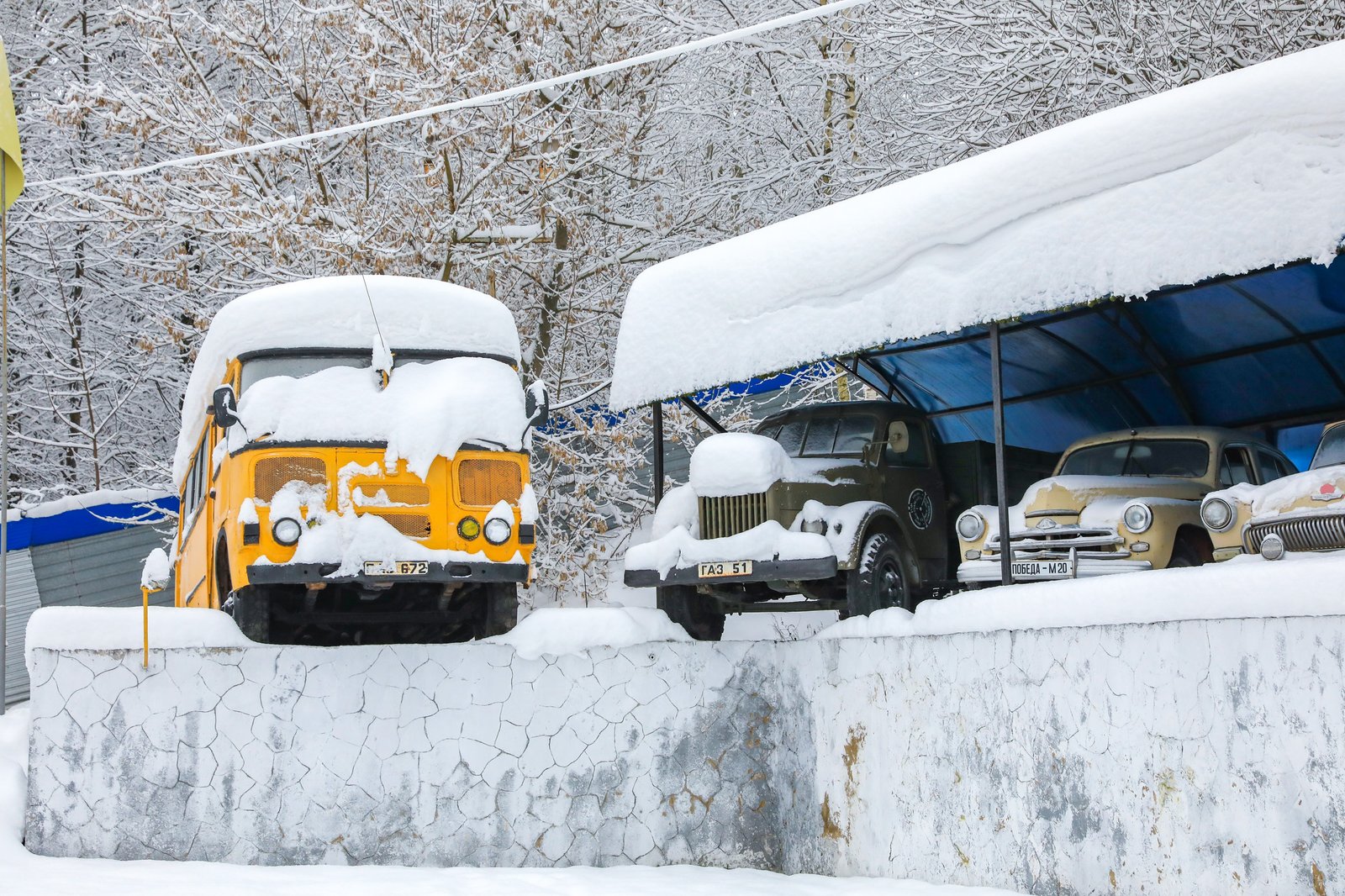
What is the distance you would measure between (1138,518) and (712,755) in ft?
11.4

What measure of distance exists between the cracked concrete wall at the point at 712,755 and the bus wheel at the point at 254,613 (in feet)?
0.49

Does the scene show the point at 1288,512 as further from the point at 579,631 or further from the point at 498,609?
the point at 498,609

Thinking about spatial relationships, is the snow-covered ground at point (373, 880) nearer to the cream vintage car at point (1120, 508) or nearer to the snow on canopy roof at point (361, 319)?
the cream vintage car at point (1120, 508)

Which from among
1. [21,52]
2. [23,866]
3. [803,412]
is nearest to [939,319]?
[803,412]

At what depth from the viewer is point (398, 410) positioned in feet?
31.0

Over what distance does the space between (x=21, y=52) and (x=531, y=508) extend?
17171mm


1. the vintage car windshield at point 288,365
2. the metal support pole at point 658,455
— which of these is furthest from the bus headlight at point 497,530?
the metal support pole at point 658,455

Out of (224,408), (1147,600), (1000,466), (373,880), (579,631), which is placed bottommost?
Answer: (373,880)

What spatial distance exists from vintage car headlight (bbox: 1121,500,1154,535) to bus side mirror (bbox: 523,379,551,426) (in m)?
4.09

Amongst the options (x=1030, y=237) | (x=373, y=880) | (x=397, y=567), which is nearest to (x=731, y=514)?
(x=397, y=567)

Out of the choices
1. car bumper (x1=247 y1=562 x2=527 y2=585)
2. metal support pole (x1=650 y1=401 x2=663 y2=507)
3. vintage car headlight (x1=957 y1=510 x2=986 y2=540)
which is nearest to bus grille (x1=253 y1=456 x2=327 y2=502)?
car bumper (x1=247 y1=562 x2=527 y2=585)

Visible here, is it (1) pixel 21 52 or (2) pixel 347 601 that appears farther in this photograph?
(1) pixel 21 52

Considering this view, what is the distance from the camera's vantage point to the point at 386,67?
16438 millimetres

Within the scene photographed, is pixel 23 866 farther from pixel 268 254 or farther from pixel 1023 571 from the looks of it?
pixel 268 254
